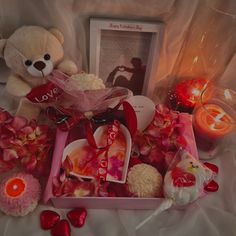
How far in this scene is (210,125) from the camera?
0.75 m

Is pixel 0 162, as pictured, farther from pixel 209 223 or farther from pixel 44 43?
pixel 209 223

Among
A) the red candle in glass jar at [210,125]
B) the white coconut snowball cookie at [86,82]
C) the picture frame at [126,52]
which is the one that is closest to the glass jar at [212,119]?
the red candle in glass jar at [210,125]

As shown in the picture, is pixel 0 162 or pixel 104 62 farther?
pixel 104 62

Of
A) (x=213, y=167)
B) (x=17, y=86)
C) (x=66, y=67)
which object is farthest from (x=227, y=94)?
(x=17, y=86)

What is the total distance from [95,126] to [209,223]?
345mm

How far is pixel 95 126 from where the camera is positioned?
0.71m

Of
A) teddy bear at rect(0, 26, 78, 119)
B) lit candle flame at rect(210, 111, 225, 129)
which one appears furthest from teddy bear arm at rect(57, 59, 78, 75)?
lit candle flame at rect(210, 111, 225, 129)

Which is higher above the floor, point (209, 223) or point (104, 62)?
point (104, 62)

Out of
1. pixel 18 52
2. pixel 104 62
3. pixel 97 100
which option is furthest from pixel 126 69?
pixel 18 52

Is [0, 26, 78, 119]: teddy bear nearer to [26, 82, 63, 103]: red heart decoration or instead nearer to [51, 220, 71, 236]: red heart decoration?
[26, 82, 63, 103]: red heart decoration

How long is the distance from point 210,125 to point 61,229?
43cm

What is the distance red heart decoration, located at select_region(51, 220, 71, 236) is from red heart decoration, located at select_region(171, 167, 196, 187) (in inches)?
9.7

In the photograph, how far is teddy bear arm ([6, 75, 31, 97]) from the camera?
0.71m

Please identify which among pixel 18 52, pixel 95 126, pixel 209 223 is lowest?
pixel 209 223
